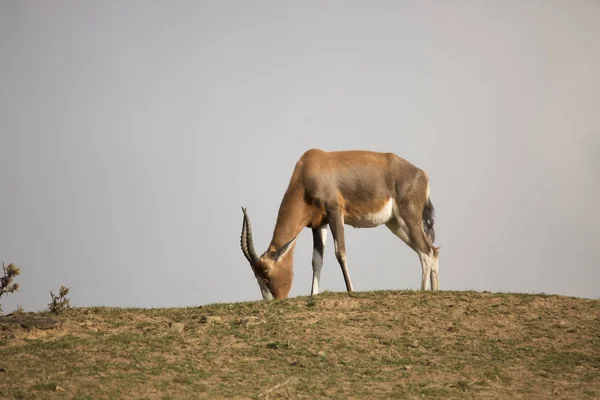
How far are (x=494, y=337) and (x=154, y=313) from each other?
245 inches

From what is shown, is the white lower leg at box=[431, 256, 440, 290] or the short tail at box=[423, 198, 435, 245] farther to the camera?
the short tail at box=[423, 198, 435, 245]

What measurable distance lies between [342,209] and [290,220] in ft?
3.93

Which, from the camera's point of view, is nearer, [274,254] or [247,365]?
[247,365]

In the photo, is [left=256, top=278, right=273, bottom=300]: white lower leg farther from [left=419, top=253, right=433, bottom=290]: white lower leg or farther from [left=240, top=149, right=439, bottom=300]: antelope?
[left=419, top=253, right=433, bottom=290]: white lower leg

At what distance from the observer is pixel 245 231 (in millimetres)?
15922

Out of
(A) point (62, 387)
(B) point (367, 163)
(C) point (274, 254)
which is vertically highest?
(B) point (367, 163)

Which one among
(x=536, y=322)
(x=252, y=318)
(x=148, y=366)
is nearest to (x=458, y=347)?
(x=536, y=322)

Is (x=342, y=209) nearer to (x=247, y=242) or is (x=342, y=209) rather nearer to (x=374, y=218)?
(x=374, y=218)

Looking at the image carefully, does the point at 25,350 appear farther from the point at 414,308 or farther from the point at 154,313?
the point at 414,308

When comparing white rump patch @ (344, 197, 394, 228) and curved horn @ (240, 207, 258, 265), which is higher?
white rump patch @ (344, 197, 394, 228)

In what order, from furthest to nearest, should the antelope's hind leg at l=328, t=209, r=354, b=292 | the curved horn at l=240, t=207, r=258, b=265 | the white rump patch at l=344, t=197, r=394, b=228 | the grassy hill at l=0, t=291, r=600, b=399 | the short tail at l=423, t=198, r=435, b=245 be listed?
the short tail at l=423, t=198, r=435, b=245 → the white rump patch at l=344, t=197, r=394, b=228 → the curved horn at l=240, t=207, r=258, b=265 → the antelope's hind leg at l=328, t=209, r=354, b=292 → the grassy hill at l=0, t=291, r=600, b=399

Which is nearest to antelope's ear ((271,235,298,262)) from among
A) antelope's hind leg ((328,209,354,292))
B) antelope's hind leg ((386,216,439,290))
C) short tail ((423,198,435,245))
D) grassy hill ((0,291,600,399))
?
antelope's hind leg ((328,209,354,292))

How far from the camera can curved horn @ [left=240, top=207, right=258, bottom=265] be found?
15.8 m

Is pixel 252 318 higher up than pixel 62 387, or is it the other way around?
pixel 252 318
